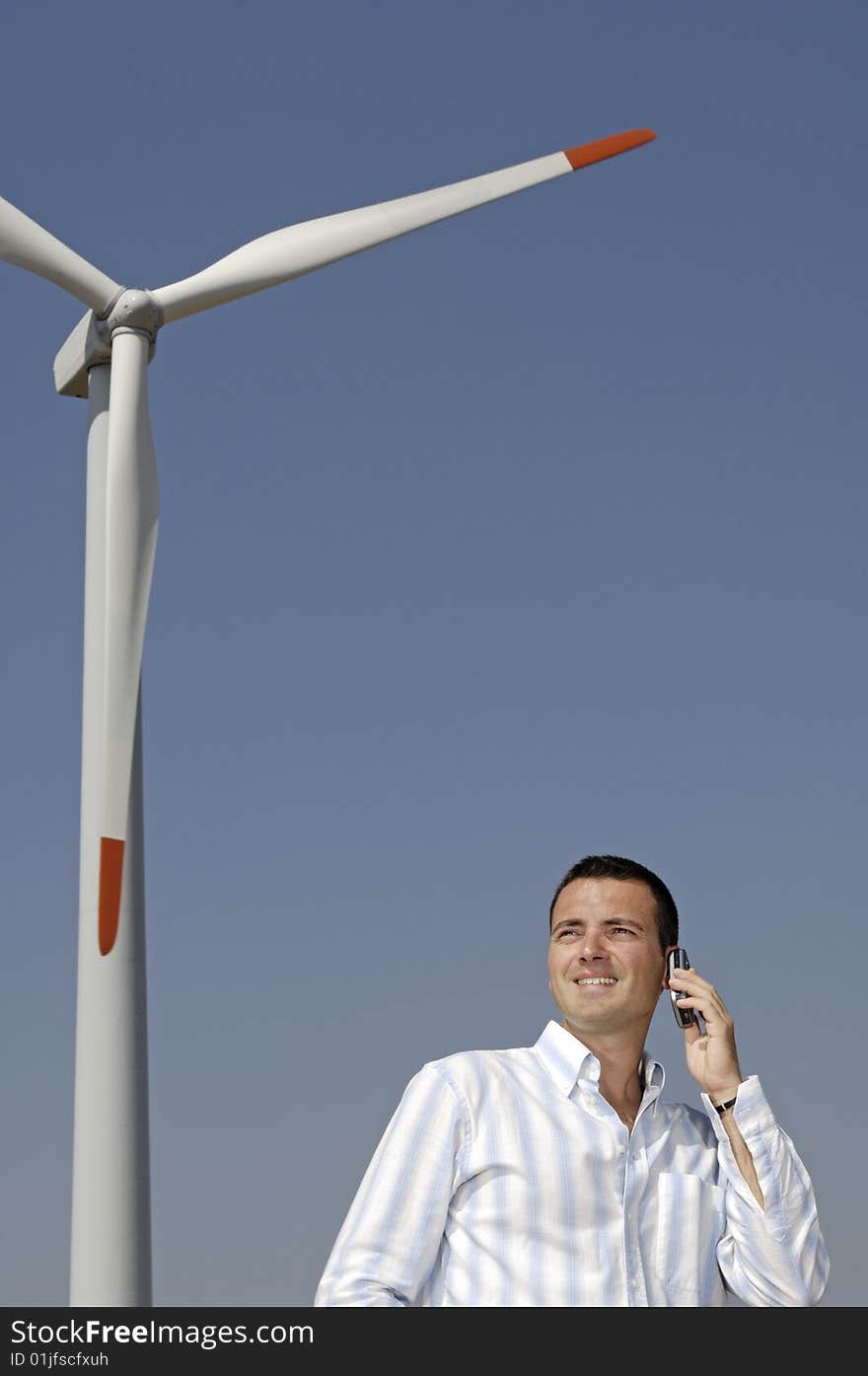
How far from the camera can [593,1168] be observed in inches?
321

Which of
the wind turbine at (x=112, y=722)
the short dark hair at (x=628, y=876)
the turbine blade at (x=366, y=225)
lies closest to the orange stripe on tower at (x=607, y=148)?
the turbine blade at (x=366, y=225)

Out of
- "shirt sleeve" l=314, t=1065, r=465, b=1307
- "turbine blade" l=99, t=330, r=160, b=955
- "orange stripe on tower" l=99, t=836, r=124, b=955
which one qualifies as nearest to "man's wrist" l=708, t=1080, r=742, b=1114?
"shirt sleeve" l=314, t=1065, r=465, b=1307

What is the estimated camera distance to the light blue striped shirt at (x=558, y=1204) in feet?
25.6

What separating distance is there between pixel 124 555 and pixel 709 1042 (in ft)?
40.7

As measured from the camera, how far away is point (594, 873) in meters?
9.06

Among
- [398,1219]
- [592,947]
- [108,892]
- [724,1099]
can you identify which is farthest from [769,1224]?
[108,892]

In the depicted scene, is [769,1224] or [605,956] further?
[605,956]

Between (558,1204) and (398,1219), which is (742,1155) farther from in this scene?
(398,1219)

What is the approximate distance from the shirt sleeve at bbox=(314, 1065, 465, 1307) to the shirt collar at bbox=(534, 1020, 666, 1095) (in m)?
0.75

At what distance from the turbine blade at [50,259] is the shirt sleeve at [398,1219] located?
51.0ft

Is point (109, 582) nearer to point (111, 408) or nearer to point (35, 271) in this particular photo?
point (111, 408)

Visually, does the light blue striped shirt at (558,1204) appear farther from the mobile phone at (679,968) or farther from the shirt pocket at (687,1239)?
the mobile phone at (679,968)

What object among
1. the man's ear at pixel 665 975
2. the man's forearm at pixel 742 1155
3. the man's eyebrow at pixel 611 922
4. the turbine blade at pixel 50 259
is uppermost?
the turbine blade at pixel 50 259
